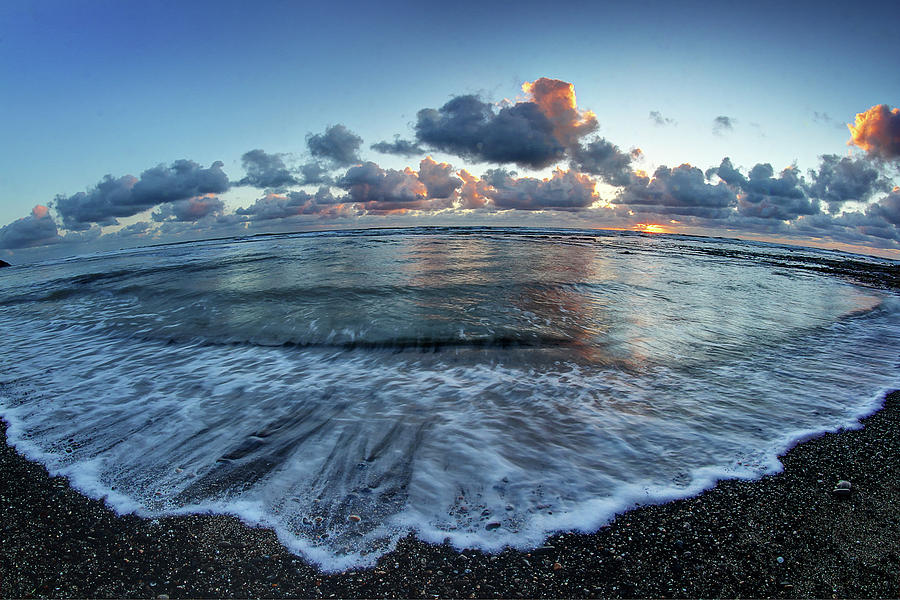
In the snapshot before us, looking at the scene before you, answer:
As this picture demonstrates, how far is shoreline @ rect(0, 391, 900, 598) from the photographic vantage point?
2361 millimetres

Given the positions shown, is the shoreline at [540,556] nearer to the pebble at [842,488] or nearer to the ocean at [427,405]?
the pebble at [842,488]

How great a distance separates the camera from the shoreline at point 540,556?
236 centimetres

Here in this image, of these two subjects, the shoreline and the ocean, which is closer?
the shoreline

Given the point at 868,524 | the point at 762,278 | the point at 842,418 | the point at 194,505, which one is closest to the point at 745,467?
the point at 868,524

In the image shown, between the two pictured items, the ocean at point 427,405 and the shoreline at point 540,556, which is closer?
the shoreline at point 540,556

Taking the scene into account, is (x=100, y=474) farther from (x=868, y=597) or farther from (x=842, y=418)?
(x=842, y=418)

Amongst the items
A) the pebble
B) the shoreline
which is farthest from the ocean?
the pebble

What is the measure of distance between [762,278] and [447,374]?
2124 centimetres

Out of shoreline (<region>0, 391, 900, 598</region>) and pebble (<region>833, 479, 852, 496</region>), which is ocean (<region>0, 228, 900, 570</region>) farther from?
pebble (<region>833, 479, 852, 496</region>)

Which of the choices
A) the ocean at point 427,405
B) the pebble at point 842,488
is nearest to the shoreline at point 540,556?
the pebble at point 842,488

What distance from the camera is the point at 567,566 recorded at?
2535 millimetres

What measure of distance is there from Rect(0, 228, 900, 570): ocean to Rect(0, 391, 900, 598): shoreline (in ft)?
0.49

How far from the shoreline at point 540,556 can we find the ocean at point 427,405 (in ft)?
0.49

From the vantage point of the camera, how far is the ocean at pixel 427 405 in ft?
10.5
